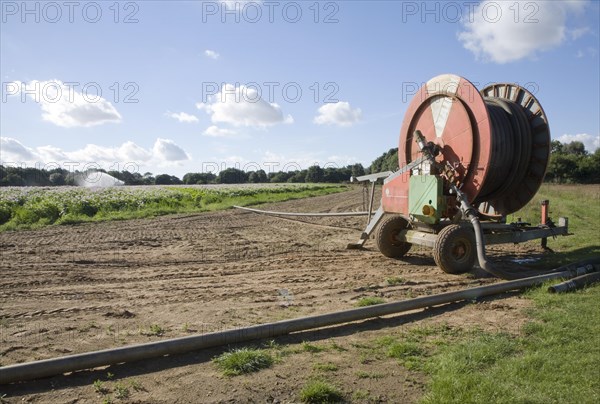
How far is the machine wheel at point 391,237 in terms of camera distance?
9219mm

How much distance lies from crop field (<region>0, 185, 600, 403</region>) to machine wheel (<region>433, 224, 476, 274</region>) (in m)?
0.24

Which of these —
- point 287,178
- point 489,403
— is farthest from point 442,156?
point 287,178

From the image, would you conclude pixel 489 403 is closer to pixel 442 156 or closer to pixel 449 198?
pixel 449 198

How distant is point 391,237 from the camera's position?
9.30 metres

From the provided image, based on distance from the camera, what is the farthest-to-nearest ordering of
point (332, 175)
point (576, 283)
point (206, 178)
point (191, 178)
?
point (206, 178) → point (332, 175) → point (191, 178) → point (576, 283)

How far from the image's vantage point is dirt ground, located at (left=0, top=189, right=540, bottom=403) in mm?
3588

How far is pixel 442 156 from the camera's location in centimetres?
872

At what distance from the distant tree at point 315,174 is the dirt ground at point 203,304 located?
64.3m

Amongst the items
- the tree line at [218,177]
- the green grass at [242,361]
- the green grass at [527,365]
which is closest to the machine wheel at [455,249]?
the green grass at [527,365]

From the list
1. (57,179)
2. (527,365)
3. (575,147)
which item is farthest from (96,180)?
(575,147)

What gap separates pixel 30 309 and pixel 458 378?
529cm

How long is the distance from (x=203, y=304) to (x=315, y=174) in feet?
233

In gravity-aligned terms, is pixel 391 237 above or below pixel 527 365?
above

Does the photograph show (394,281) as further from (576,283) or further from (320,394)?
(320,394)
